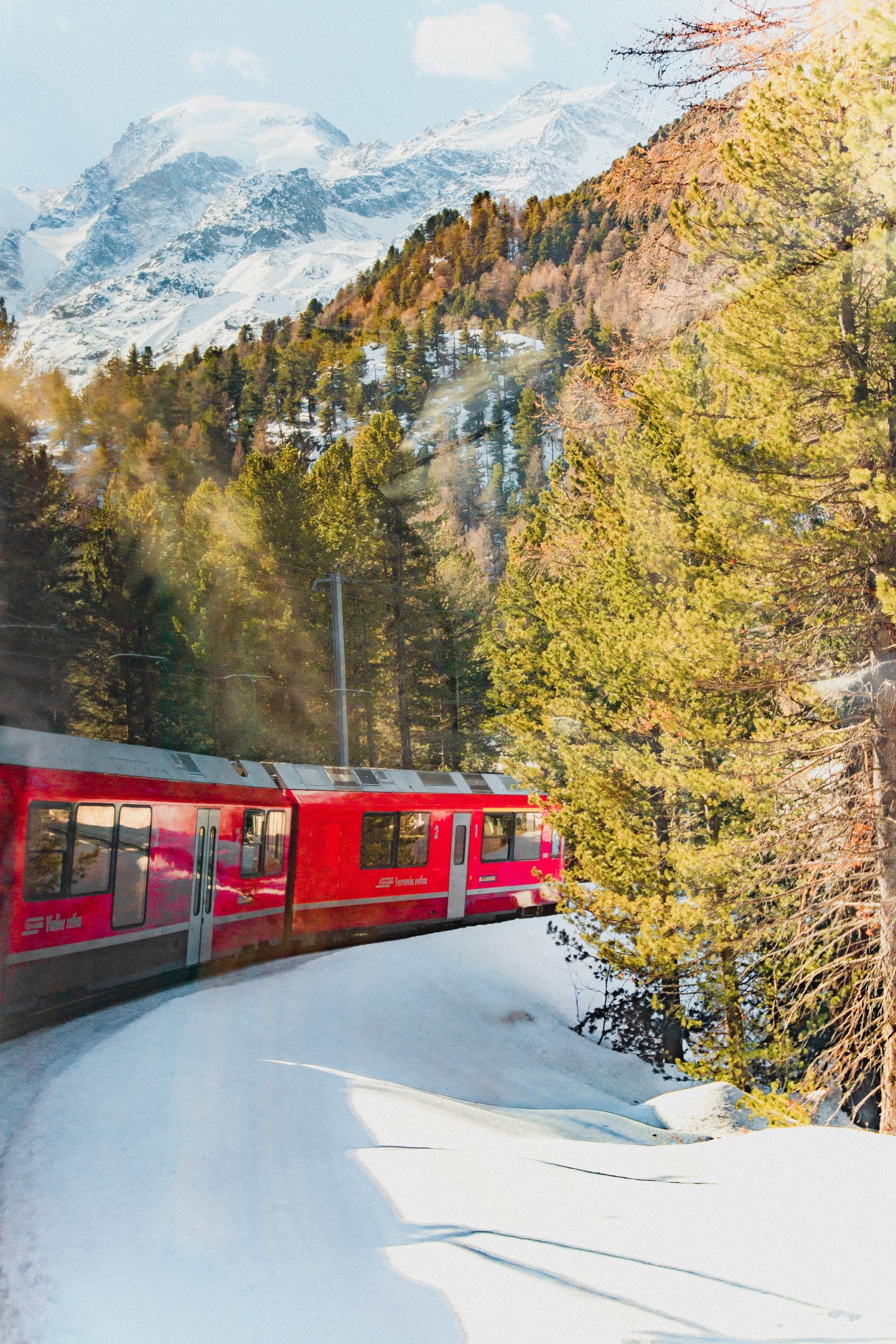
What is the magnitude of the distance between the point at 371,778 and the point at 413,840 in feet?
4.97

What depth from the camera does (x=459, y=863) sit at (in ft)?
65.6

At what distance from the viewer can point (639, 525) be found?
520 inches

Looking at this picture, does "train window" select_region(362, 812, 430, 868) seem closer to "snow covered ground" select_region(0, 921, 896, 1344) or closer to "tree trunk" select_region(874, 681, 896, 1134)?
"snow covered ground" select_region(0, 921, 896, 1344)

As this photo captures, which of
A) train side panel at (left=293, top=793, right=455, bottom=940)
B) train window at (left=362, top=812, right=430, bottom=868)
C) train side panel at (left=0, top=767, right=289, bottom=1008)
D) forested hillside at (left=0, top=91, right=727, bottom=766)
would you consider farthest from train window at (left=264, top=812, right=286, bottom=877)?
forested hillside at (left=0, top=91, right=727, bottom=766)

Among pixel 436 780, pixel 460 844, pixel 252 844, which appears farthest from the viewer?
pixel 460 844

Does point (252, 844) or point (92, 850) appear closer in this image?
point (92, 850)

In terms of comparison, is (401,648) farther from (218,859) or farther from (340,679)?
(218,859)

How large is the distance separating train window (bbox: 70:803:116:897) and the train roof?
1.46 feet

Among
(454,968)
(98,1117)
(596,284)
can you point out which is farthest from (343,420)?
(98,1117)

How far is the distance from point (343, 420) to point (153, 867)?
85.1m

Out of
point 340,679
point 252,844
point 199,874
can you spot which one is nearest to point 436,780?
point 252,844

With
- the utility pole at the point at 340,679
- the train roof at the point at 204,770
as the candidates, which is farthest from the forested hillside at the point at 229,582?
the train roof at the point at 204,770

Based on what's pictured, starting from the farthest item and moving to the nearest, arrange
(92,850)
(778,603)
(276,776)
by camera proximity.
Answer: (276,776), (92,850), (778,603)

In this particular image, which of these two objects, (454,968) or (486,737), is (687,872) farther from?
(486,737)
